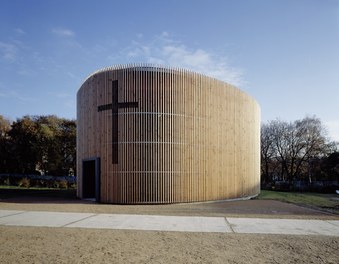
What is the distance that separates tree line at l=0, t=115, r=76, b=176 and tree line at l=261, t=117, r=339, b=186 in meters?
28.7

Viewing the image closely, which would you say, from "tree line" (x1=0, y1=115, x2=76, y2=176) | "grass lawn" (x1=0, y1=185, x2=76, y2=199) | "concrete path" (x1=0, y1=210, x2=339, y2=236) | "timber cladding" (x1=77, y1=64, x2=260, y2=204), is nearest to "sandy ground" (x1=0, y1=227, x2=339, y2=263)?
"concrete path" (x1=0, y1=210, x2=339, y2=236)

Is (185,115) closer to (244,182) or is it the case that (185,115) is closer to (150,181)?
(150,181)

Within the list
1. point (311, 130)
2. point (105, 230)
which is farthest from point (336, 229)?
point (311, 130)

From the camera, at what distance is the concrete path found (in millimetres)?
9930

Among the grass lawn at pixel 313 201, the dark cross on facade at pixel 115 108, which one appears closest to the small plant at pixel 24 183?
the dark cross on facade at pixel 115 108

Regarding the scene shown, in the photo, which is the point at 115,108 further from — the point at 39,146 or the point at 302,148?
the point at 302,148

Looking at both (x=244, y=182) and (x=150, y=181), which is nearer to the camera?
(x=150, y=181)

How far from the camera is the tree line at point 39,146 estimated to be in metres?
42.0

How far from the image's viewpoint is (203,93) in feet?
65.1

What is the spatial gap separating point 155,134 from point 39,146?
92.6 feet

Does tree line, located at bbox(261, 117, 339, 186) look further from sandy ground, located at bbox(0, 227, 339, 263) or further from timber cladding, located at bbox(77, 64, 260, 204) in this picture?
sandy ground, located at bbox(0, 227, 339, 263)

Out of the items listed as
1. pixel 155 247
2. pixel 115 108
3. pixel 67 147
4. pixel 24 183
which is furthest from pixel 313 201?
pixel 67 147

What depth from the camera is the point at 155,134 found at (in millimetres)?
18172

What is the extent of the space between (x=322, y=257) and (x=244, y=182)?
657 inches
